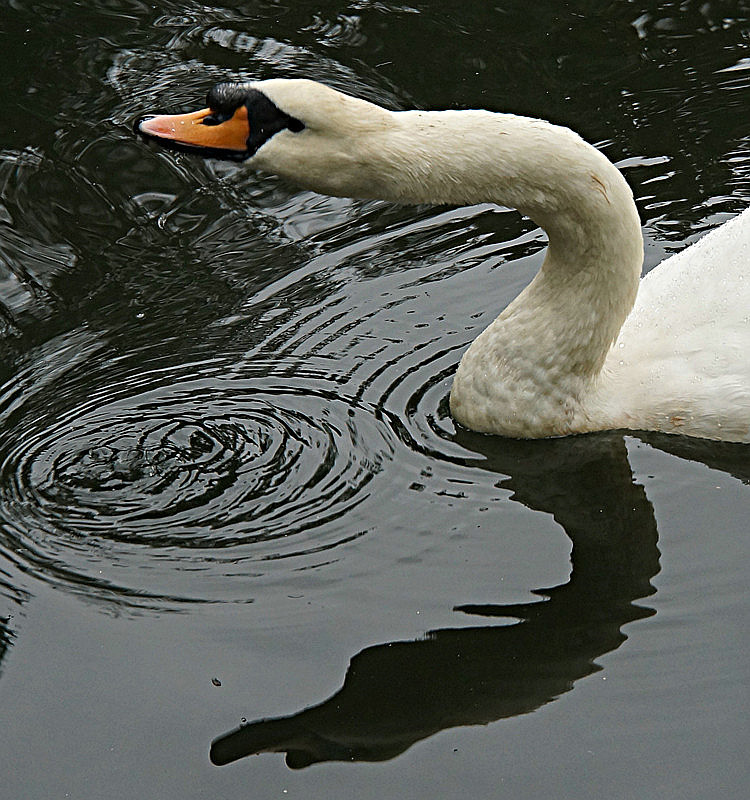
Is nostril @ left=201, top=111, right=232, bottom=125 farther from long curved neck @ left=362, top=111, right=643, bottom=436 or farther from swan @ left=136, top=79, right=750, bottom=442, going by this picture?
long curved neck @ left=362, top=111, right=643, bottom=436

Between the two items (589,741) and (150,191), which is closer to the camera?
(589,741)

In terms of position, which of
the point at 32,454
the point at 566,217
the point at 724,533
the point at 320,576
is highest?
the point at 566,217

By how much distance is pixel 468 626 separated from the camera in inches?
206

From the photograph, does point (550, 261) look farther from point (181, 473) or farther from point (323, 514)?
point (181, 473)

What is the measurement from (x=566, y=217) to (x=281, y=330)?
233 centimetres

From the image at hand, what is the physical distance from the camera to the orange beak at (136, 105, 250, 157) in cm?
489

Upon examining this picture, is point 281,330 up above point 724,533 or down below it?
above

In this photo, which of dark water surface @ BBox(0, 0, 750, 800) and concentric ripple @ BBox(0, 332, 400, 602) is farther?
concentric ripple @ BBox(0, 332, 400, 602)

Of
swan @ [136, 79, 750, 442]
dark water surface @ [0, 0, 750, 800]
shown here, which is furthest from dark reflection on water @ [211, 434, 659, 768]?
swan @ [136, 79, 750, 442]

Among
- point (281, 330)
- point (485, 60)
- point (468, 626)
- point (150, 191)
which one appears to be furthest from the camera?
point (485, 60)

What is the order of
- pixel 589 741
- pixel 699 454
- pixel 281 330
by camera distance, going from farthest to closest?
pixel 281 330
pixel 699 454
pixel 589 741

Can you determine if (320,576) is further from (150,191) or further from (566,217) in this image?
(150,191)

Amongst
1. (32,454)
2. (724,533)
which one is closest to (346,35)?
(32,454)

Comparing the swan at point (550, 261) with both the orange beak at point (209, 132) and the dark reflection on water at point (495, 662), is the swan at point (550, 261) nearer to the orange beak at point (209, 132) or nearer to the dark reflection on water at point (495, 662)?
the orange beak at point (209, 132)
